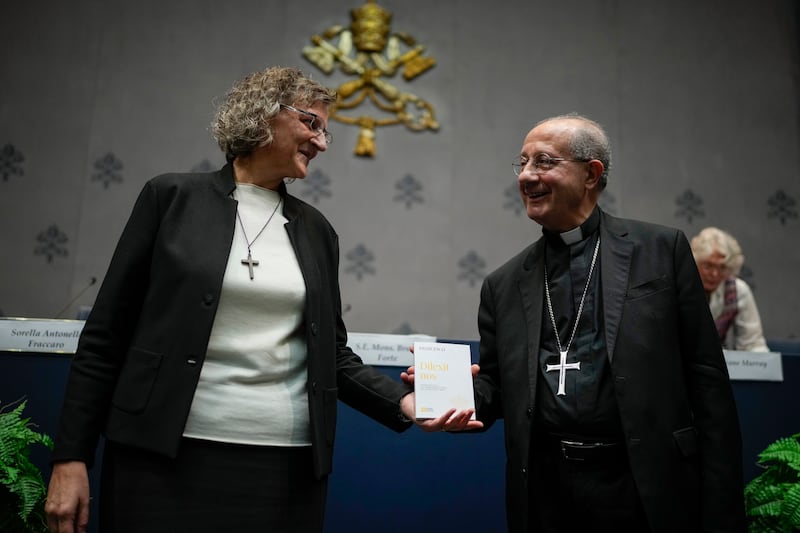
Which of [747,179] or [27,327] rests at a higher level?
[747,179]

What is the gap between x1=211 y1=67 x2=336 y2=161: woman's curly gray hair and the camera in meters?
1.85

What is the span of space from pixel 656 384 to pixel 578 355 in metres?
0.21

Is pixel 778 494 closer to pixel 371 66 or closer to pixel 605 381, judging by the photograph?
pixel 605 381

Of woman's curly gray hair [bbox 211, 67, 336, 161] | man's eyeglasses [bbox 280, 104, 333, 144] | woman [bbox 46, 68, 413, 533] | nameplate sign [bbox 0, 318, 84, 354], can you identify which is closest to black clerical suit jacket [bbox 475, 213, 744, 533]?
woman [bbox 46, 68, 413, 533]

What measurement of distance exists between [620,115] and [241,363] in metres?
5.13

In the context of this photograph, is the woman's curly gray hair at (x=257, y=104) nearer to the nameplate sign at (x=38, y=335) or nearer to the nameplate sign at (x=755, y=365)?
the nameplate sign at (x=38, y=335)

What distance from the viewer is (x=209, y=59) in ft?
18.3

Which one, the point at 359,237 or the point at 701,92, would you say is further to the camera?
the point at 701,92

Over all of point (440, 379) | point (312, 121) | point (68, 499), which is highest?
point (312, 121)

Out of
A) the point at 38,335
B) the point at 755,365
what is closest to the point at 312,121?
the point at 38,335

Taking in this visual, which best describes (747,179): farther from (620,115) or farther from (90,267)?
(90,267)

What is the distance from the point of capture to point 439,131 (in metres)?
5.73

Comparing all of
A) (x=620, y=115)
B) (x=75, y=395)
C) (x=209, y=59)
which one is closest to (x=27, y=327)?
(x=75, y=395)

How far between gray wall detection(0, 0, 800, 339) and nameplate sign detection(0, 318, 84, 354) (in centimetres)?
252
